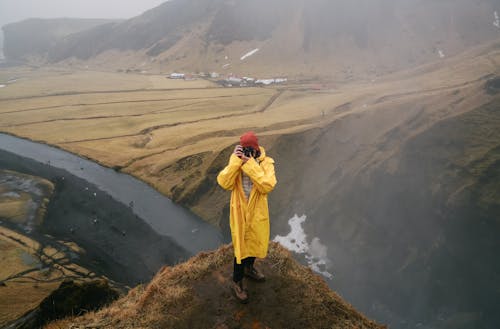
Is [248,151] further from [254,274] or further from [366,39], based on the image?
[366,39]

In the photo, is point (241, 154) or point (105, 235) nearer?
point (241, 154)

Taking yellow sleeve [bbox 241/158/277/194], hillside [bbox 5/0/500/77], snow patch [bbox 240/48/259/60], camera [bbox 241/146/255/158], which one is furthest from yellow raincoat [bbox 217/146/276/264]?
snow patch [bbox 240/48/259/60]

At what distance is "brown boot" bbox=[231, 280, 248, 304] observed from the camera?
9.97 meters

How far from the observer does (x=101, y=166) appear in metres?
64.5

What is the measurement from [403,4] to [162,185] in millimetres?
195583

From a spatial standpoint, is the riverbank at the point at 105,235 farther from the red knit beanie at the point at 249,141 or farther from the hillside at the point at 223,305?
the red knit beanie at the point at 249,141

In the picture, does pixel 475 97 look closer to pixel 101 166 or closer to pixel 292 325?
pixel 292 325

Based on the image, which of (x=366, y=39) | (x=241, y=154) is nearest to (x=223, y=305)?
(x=241, y=154)

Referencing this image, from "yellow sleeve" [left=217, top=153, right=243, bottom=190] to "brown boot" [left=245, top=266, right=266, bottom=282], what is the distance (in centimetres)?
300

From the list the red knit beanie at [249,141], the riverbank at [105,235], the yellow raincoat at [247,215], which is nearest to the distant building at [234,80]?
the riverbank at [105,235]

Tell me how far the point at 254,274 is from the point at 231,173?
11.6ft

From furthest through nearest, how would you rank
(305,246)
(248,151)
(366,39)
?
(366,39) → (305,246) → (248,151)

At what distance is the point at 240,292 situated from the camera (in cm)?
1005

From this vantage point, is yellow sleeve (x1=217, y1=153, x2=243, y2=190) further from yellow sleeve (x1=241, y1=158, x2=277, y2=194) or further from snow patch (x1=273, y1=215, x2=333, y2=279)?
snow patch (x1=273, y1=215, x2=333, y2=279)
